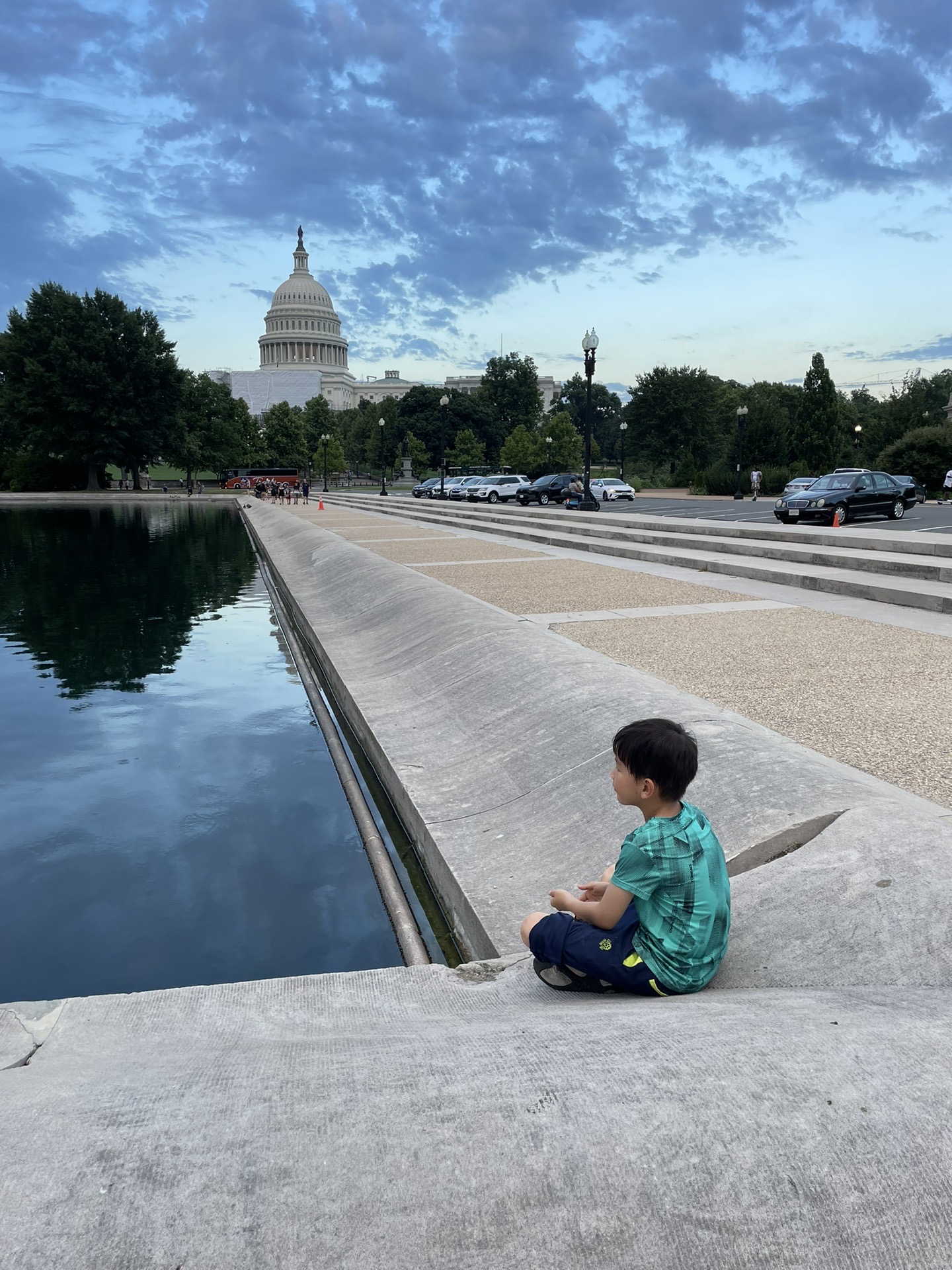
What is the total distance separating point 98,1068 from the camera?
2615 mm

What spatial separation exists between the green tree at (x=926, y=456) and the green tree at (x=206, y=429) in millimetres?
53628

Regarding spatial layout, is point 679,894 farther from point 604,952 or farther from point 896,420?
point 896,420

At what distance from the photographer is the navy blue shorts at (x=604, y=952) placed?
3111 mm

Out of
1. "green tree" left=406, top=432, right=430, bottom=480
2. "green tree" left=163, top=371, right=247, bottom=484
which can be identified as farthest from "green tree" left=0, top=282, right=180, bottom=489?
"green tree" left=406, top=432, right=430, bottom=480

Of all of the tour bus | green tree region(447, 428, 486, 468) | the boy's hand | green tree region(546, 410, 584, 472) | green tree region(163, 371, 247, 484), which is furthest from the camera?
green tree region(447, 428, 486, 468)

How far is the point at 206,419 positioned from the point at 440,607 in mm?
81943

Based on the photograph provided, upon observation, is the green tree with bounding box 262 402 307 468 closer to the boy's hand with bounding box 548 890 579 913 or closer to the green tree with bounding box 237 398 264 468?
the green tree with bounding box 237 398 264 468

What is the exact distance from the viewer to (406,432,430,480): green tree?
11419 cm

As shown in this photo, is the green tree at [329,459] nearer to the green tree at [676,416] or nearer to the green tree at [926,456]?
the green tree at [676,416]

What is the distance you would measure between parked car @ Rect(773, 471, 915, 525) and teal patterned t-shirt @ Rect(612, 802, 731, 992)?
23.6 meters

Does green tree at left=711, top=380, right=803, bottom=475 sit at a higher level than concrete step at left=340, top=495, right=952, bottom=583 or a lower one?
higher

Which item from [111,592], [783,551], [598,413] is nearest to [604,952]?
[783,551]

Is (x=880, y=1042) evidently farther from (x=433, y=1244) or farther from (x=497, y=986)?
(x=497, y=986)

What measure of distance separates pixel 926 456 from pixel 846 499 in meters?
27.6
